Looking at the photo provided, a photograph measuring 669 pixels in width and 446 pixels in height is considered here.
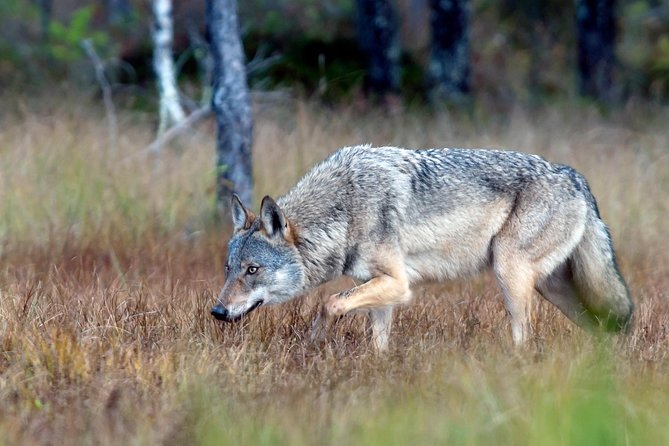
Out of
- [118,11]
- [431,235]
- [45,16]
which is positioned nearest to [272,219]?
[431,235]

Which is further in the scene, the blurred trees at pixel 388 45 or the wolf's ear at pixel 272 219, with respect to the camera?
the blurred trees at pixel 388 45

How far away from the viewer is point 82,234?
8133 mm

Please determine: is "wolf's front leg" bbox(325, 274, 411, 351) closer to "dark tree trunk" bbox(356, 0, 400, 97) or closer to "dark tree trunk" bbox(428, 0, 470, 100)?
"dark tree trunk" bbox(428, 0, 470, 100)

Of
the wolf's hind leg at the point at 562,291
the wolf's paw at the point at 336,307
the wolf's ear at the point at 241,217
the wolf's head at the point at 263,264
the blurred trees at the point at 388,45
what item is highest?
the wolf's ear at the point at 241,217

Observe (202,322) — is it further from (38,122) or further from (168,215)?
(38,122)

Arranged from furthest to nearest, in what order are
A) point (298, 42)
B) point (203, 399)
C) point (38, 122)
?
1. point (298, 42)
2. point (38, 122)
3. point (203, 399)

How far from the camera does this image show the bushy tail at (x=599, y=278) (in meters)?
6.13

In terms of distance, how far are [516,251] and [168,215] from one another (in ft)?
11.9

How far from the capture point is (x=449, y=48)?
1627 cm

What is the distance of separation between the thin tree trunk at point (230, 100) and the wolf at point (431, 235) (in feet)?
7.89

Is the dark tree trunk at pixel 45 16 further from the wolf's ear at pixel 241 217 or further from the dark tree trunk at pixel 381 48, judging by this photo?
the wolf's ear at pixel 241 217

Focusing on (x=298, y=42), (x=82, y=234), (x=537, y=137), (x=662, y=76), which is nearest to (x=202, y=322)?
(x=82, y=234)

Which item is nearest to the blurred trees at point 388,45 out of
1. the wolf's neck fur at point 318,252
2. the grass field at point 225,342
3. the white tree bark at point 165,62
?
the white tree bark at point 165,62

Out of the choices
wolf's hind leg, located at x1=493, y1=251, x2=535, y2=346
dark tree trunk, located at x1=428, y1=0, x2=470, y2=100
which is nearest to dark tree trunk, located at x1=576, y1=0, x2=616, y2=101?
dark tree trunk, located at x1=428, y1=0, x2=470, y2=100
